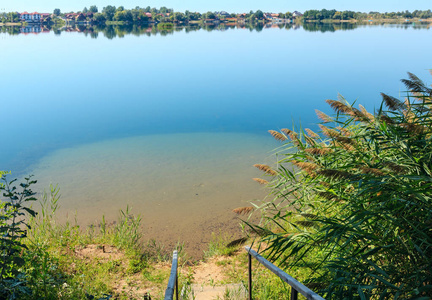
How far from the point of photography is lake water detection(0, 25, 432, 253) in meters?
9.00

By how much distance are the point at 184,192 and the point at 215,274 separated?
3944mm

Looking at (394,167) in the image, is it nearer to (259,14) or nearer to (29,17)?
(29,17)

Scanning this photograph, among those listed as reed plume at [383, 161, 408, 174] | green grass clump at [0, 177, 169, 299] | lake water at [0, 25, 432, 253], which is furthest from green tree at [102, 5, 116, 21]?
reed plume at [383, 161, 408, 174]

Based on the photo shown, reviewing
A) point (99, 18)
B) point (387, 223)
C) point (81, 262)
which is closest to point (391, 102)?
point (387, 223)

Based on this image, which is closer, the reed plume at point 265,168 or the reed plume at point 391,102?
the reed plume at point 391,102

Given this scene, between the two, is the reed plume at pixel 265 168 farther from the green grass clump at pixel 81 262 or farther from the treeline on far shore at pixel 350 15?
the treeline on far shore at pixel 350 15

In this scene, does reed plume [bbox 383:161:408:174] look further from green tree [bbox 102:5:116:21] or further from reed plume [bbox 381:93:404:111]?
green tree [bbox 102:5:116:21]

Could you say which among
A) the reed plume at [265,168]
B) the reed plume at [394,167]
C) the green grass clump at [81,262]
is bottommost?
the green grass clump at [81,262]

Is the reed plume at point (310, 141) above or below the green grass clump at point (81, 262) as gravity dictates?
above

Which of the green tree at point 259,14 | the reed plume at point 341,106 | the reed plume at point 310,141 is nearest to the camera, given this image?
the reed plume at point 341,106

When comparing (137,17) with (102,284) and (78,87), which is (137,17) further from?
(102,284)

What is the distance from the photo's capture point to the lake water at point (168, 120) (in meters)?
9.00

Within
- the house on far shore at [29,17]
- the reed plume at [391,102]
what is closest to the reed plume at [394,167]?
the reed plume at [391,102]

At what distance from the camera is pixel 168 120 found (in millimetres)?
16734
